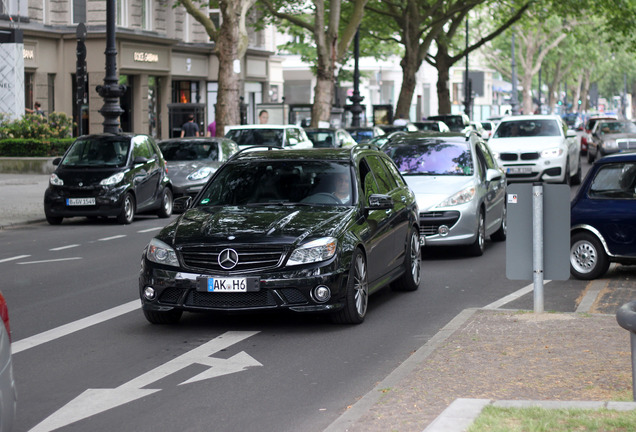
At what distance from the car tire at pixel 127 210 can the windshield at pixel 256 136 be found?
6.53 meters

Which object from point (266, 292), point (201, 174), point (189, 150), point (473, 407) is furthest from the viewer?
point (189, 150)

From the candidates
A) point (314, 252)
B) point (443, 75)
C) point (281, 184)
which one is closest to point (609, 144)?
point (443, 75)

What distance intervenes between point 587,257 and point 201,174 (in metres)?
13.0

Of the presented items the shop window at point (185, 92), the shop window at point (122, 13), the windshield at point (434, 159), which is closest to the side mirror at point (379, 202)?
the windshield at point (434, 159)

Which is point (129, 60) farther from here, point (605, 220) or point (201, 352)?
point (201, 352)

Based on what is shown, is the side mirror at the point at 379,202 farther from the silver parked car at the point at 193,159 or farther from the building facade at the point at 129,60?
the building facade at the point at 129,60

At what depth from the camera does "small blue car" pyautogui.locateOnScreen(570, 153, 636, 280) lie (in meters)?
12.8

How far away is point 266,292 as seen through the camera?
30.9ft

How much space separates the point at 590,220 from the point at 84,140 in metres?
12.3

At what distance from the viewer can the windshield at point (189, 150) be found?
83.4 ft

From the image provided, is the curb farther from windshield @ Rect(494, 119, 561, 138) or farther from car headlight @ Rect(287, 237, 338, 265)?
windshield @ Rect(494, 119, 561, 138)

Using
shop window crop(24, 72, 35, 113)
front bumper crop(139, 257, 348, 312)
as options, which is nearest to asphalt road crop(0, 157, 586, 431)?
front bumper crop(139, 257, 348, 312)

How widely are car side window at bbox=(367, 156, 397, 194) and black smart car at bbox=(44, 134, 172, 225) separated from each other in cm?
992

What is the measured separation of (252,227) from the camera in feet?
32.2
